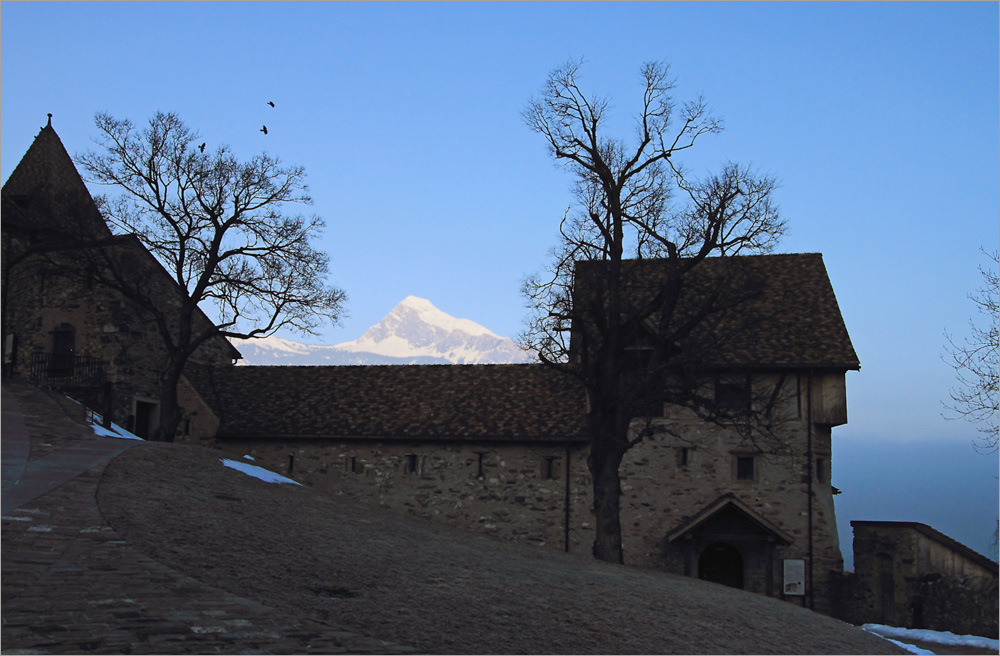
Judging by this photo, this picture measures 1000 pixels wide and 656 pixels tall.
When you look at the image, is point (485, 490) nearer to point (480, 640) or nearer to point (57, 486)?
point (57, 486)

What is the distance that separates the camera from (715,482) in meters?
27.4

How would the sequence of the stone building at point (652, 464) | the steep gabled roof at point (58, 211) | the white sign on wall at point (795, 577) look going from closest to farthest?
the white sign on wall at point (795, 577) < the stone building at point (652, 464) < the steep gabled roof at point (58, 211)

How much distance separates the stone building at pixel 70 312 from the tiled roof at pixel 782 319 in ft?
51.9

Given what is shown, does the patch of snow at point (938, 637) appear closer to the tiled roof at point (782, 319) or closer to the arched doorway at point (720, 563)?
the arched doorway at point (720, 563)

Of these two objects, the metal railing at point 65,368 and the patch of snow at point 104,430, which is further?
the metal railing at point 65,368

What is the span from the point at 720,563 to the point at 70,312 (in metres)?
23.0

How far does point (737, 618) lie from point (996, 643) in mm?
12918

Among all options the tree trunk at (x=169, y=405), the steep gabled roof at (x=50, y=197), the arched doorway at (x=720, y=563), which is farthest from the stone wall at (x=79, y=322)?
the arched doorway at (x=720, y=563)

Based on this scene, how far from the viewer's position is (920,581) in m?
26.0

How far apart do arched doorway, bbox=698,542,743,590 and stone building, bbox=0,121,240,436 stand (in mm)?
17869

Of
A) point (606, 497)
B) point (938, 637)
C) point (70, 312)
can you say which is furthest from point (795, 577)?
point (70, 312)

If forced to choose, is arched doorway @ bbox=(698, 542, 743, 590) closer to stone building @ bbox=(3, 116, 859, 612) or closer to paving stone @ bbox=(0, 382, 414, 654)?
stone building @ bbox=(3, 116, 859, 612)

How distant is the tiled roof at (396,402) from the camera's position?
93.6ft

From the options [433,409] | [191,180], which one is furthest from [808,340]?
[191,180]
